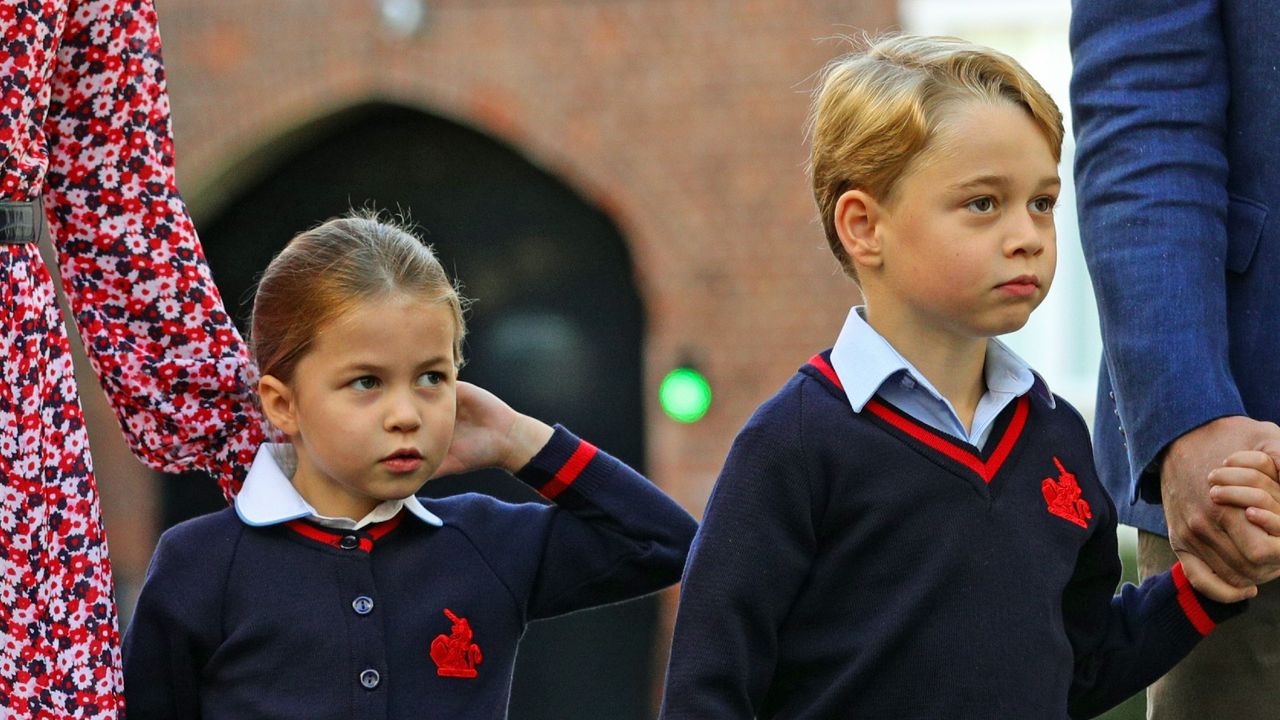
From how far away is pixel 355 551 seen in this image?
7.28 ft

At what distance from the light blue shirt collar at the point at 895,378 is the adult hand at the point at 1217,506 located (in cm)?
20

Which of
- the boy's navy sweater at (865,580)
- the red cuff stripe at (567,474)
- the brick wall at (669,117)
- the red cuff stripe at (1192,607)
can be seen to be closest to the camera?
the boy's navy sweater at (865,580)

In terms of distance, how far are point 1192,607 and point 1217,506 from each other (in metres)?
0.22

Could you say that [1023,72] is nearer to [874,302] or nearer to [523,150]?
[874,302]

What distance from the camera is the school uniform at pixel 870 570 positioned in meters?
1.96

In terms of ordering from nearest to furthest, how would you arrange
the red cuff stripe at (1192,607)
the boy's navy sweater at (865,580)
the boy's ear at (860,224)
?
the boy's navy sweater at (865,580) → the boy's ear at (860,224) → the red cuff stripe at (1192,607)

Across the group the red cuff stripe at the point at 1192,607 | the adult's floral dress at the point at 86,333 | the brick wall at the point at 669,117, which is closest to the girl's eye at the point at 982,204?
the red cuff stripe at the point at 1192,607

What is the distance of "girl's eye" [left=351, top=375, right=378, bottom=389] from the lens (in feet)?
7.17

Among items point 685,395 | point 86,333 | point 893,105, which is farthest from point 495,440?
point 685,395

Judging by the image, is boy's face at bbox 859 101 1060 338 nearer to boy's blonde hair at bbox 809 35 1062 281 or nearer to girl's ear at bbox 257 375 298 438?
boy's blonde hair at bbox 809 35 1062 281

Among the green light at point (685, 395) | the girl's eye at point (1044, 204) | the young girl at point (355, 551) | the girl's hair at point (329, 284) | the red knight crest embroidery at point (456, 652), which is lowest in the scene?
the green light at point (685, 395)

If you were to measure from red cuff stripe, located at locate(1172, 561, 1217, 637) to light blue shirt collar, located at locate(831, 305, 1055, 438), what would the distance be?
327 mm

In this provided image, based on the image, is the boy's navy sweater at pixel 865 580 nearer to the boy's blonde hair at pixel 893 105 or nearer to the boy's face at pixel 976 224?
the boy's face at pixel 976 224

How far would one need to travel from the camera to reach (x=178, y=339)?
235 cm
